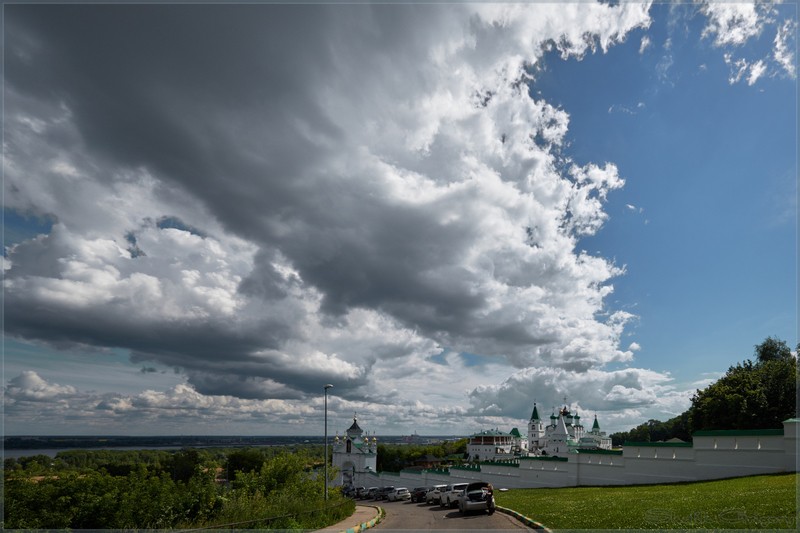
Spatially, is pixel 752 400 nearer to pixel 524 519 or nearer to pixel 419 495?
pixel 419 495

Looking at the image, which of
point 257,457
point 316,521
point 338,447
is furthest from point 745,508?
point 257,457

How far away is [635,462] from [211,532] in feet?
89.9

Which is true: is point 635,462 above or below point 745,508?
below

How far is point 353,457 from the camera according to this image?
3514 inches

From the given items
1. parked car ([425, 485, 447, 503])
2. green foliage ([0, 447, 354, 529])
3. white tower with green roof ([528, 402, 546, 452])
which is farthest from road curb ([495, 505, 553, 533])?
white tower with green roof ([528, 402, 546, 452])

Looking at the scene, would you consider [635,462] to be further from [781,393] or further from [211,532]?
[211,532]

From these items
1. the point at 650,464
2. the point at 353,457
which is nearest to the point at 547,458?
the point at 650,464

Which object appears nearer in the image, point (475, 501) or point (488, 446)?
point (475, 501)

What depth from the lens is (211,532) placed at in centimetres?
1473

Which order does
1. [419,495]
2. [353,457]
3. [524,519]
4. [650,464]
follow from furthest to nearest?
[353,457] < [419,495] < [650,464] < [524,519]

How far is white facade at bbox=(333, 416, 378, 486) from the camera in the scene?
282 feet

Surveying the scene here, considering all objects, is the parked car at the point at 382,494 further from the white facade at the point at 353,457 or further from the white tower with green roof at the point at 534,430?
the white tower with green roof at the point at 534,430

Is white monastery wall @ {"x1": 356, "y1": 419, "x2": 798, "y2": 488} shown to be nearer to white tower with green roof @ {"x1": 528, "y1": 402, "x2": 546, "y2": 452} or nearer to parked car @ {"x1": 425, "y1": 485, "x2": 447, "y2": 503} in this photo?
parked car @ {"x1": 425, "y1": 485, "x2": 447, "y2": 503}

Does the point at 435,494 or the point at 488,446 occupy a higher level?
the point at 435,494
